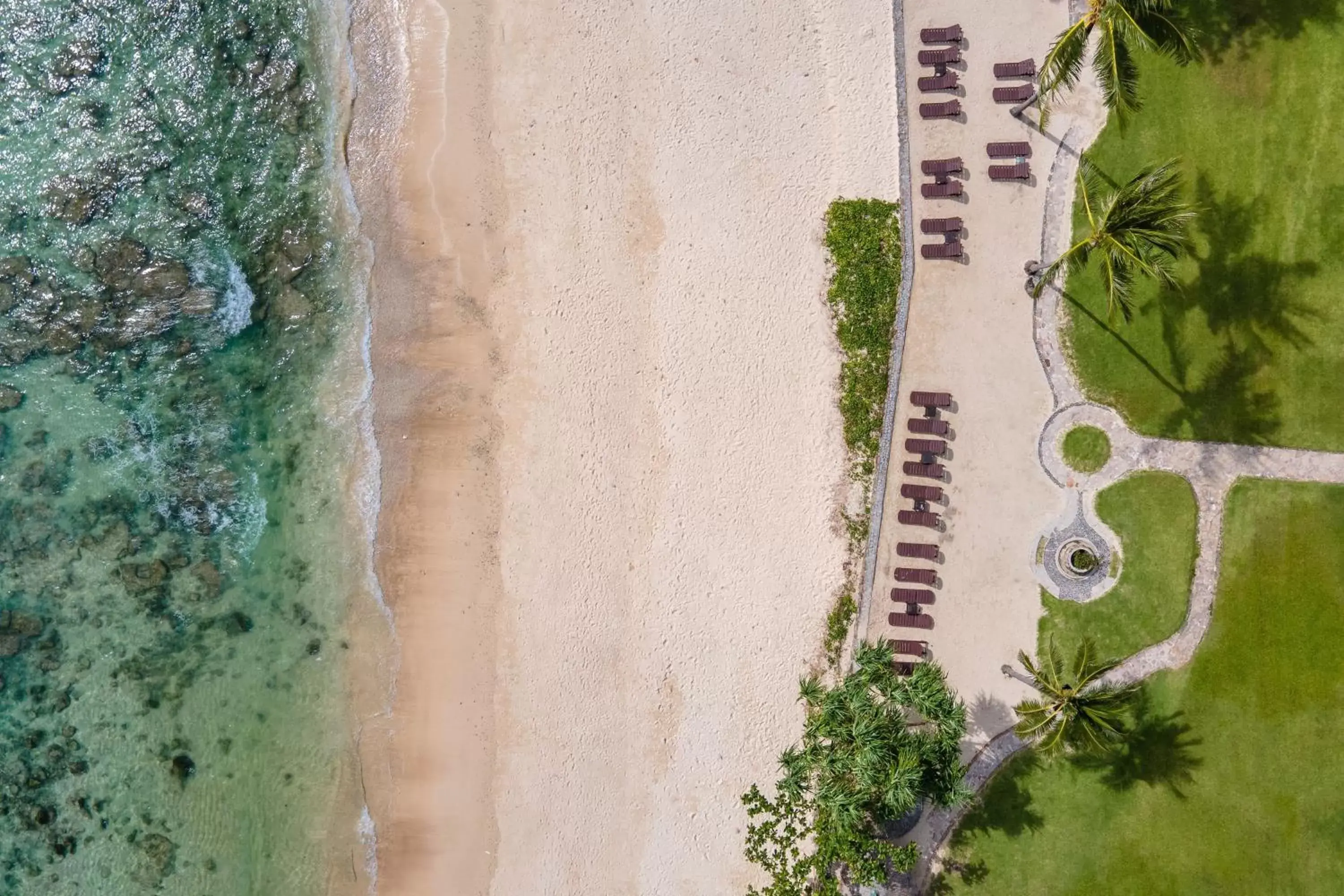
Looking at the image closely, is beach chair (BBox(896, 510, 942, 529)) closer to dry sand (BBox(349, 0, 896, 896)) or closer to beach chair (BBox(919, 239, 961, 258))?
dry sand (BBox(349, 0, 896, 896))

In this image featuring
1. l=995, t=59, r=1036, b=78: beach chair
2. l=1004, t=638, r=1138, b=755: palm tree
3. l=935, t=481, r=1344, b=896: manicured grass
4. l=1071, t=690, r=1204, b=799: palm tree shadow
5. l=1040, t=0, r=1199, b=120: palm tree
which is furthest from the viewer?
l=995, t=59, r=1036, b=78: beach chair

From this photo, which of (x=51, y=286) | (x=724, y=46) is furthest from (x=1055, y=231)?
(x=51, y=286)

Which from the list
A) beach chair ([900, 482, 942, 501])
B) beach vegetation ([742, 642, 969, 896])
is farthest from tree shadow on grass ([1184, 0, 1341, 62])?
beach vegetation ([742, 642, 969, 896])

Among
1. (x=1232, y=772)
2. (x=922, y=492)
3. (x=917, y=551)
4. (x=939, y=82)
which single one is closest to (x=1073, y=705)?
(x=917, y=551)

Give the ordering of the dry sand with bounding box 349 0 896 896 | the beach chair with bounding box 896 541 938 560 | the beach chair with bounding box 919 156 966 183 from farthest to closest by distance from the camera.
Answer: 1. the dry sand with bounding box 349 0 896 896
2. the beach chair with bounding box 919 156 966 183
3. the beach chair with bounding box 896 541 938 560

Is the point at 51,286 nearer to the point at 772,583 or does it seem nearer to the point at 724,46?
the point at 724,46

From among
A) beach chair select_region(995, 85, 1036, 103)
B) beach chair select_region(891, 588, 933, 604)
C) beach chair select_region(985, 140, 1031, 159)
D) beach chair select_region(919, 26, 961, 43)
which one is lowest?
beach chair select_region(891, 588, 933, 604)
